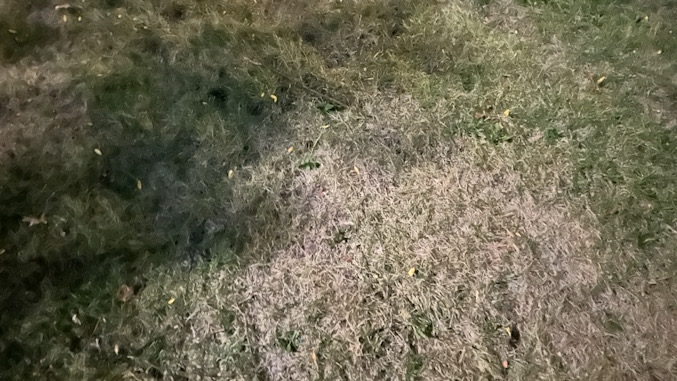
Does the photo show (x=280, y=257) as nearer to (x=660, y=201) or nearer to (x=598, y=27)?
(x=660, y=201)

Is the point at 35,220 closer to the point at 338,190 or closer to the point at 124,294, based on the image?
the point at 124,294

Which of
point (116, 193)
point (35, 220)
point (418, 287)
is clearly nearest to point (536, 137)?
point (418, 287)

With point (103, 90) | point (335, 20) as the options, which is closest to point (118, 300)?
point (103, 90)

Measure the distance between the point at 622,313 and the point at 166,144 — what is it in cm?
148

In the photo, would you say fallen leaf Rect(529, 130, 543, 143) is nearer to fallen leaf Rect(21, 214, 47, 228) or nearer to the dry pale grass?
the dry pale grass

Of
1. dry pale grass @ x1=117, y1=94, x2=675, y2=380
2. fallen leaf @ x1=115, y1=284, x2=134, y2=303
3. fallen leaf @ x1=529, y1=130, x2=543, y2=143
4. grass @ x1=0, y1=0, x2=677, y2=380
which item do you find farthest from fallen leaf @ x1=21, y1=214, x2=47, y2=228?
fallen leaf @ x1=529, y1=130, x2=543, y2=143

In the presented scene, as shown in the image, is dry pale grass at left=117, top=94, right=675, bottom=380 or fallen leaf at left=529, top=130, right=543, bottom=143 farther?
fallen leaf at left=529, top=130, right=543, bottom=143

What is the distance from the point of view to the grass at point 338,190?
1.44m

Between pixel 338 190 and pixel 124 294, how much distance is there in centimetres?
71

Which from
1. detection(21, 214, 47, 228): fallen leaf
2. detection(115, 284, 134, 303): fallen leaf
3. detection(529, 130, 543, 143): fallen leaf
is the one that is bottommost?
detection(115, 284, 134, 303): fallen leaf

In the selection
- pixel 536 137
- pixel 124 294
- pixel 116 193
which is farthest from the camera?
pixel 536 137

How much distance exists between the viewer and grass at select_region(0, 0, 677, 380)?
56.5 inches

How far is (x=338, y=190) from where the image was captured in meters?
1.66

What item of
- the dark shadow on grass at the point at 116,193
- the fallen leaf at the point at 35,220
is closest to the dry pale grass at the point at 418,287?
the dark shadow on grass at the point at 116,193
